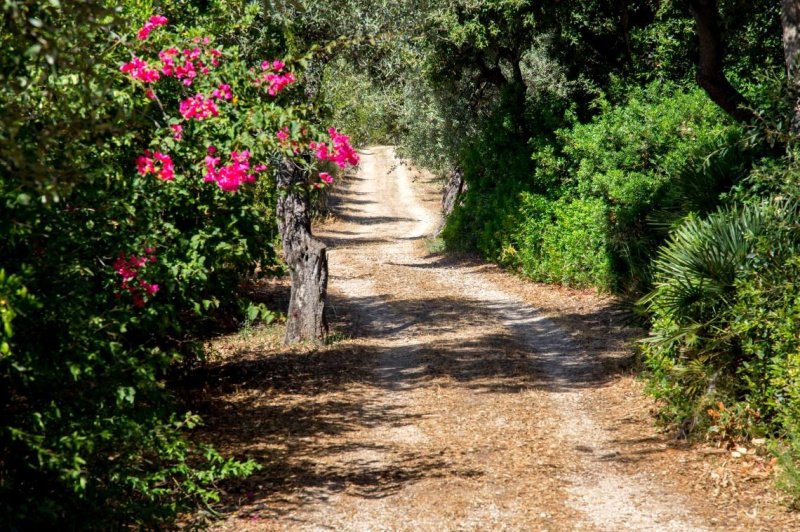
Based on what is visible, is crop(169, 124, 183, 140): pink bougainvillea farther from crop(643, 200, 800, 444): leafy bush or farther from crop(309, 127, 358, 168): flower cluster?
crop(643, 200, 800, 444): leafy bush

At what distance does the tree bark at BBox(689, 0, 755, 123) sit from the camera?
11.1 metres

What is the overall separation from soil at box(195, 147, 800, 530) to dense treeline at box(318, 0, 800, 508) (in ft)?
1.99

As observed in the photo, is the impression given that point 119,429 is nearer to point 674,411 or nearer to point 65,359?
point 65,359

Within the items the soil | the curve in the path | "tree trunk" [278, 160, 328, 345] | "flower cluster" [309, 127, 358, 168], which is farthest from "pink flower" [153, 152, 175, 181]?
"tree trunk" [278, 160, 328, 345]

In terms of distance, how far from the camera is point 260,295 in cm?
1777

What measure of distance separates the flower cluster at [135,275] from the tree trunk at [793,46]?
23.8 feet

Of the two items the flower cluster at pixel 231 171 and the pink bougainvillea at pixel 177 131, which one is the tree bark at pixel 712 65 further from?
the pink bougainvillea at pixel 177 131

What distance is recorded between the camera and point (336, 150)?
20.0 feet

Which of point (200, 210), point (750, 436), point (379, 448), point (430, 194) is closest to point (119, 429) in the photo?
point (200, 210)

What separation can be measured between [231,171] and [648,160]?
36.3ft

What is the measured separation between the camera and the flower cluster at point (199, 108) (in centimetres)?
601

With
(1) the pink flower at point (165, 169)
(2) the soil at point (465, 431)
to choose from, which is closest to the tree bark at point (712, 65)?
(2) the soil at point (465, 431)

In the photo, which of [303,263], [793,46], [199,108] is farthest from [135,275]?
[793,46]

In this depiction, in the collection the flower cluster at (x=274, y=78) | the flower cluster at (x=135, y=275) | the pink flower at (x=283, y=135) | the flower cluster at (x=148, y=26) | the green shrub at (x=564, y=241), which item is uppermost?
the flower cluster at (x=148, y=26)
